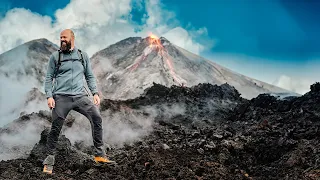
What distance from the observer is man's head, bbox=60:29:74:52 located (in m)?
6.36

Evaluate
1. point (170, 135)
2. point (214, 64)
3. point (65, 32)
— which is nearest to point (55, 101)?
point (65, 32)

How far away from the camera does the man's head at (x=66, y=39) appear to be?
636 cm

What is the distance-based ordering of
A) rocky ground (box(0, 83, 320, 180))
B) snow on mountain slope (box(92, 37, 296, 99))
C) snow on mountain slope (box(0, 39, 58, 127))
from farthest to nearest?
snow on mountain slope (box(92, 37, 296, 99)) → snow on mountain slope (box(0, 39, 58, 127)) → rocky ground (box(0, 83, 320, 180))

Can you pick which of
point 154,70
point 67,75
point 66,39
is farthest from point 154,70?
point 66,39

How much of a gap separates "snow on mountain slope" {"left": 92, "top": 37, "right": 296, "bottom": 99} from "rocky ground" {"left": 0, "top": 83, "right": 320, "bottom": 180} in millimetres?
14359

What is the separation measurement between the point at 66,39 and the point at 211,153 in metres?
4.28

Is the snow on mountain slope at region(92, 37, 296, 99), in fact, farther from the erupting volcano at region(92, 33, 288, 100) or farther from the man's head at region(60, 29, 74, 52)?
the man's head at region(60, 29, 74, 52)

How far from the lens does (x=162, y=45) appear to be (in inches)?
1483

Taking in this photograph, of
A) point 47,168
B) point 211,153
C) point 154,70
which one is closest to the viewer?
point 47,168

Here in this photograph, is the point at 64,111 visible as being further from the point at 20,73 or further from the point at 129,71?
the point at 20,73

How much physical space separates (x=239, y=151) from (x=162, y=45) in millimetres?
28610

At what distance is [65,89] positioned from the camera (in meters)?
6.46

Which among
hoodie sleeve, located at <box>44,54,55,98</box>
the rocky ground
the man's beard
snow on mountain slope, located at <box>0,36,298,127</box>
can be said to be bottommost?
the rocky ground

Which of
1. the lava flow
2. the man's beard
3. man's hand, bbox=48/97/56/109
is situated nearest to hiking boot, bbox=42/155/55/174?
man's hand, bbox=48/97/56/109
